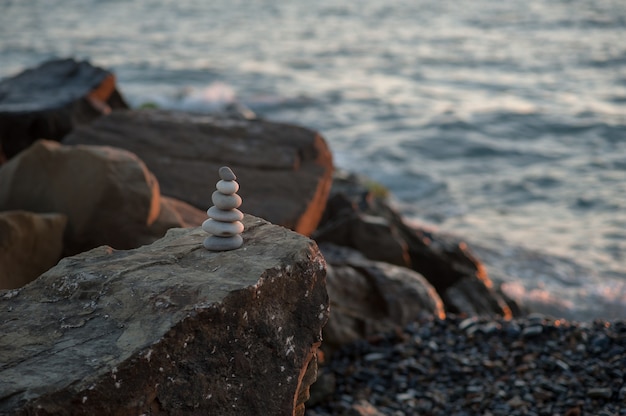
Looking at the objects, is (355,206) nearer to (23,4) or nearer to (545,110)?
(545,110)

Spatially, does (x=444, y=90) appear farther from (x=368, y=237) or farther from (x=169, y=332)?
(x=169, y=332)

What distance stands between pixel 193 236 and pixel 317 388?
2.00m

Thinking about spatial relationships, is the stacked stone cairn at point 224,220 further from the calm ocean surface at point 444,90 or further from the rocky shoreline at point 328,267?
the calm ocean surface at point 444,90

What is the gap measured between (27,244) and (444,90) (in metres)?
13.2

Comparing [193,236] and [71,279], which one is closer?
[71,279]

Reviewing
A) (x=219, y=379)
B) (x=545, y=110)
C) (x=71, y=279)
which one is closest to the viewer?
(x=219, y=379)

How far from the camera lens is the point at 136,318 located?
3.13 metres

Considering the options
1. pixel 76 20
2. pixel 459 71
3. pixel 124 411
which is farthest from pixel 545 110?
pixel 76 20

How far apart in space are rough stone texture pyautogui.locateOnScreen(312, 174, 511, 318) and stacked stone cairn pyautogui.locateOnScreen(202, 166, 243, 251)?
4.29 metres

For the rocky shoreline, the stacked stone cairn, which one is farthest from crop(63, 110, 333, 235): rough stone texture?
the stacked stone cairn

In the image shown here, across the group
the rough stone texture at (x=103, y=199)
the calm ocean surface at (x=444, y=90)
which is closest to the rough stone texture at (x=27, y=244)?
the rough stone texture at (x=103, y=199)

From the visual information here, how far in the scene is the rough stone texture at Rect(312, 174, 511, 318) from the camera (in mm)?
7754

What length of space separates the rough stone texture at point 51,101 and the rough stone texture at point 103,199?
2.59 metres

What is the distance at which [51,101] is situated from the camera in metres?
9.05
